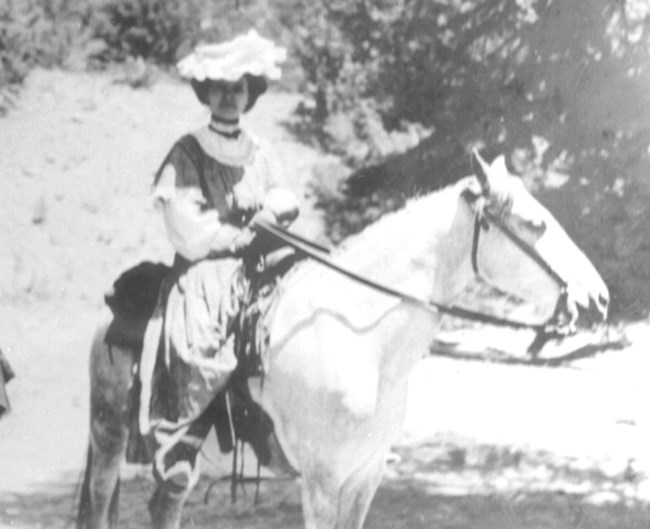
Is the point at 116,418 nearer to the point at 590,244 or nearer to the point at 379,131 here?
the point at 379,131

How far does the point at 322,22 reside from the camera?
283cm

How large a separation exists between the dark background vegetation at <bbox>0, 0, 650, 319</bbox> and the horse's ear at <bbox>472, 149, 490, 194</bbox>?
0.10ft

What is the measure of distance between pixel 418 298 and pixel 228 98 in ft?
2.49

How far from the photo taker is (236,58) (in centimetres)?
283

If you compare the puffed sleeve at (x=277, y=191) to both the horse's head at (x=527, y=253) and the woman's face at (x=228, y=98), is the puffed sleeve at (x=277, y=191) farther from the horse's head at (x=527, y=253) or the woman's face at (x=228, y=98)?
the horse's head at (x=527, y=253)

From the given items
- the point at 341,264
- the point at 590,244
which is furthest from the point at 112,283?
the point at 590,244

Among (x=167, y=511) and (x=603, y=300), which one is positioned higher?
(x=603, y=300)

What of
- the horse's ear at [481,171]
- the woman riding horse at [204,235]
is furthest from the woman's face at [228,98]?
the horse's ear at [481,171]

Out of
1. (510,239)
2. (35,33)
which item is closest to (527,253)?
(510,239)

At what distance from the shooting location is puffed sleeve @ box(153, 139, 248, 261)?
2791 mm

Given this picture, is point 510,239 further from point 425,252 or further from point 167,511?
point 167,511

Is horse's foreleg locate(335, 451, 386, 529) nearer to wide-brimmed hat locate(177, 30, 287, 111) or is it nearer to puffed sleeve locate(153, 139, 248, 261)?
puffed sleeve locate(153, 139, 248, 261)

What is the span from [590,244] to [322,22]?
0.96 meters

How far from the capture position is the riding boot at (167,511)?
2787mm
